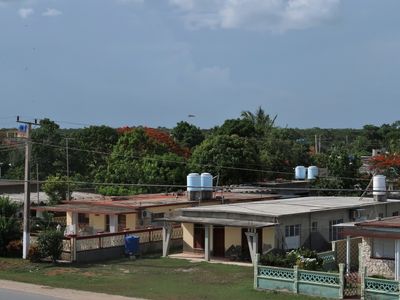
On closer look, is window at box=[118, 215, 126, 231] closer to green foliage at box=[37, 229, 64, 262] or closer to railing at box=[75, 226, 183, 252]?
railing at box=[75, 226, 183, 252]

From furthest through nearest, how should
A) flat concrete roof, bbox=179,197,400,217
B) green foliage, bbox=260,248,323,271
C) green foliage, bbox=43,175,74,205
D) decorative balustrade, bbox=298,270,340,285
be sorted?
1. green foliage, bbox=43,175,74,205
2. flat concrete roof, bbox=179,197,400,217
3. green foliage, bbox=260,248,323,271
4. decorative balustrade, bbox=298,270,340,285

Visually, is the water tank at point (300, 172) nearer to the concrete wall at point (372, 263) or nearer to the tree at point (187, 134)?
the concrete wall at point (372, 263)

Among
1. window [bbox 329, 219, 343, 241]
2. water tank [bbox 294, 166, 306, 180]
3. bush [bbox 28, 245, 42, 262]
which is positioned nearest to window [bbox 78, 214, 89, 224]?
bush [bbox 28, 245, 42, 262]

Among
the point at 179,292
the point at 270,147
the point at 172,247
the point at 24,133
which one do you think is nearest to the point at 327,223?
the point at 172,247

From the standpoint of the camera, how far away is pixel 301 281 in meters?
25.8

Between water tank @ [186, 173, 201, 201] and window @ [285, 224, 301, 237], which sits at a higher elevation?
water tank @ [186, 173, 201, 201]

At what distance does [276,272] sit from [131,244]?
44.4 ft

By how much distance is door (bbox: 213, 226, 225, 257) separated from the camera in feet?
124

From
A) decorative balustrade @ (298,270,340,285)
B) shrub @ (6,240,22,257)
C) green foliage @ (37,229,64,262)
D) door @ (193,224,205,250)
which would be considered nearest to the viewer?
decorative balustrade @ (298,270,340,285)

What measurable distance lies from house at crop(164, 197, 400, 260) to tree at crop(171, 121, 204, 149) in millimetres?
57136

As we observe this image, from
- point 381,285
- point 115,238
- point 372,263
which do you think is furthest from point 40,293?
point 381,285

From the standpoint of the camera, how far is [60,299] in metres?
26.5

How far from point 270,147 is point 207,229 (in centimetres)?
4289

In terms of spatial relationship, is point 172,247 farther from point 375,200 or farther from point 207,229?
point 375,200
